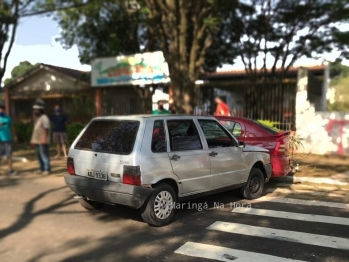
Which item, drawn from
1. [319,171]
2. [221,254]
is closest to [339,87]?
[319,171]

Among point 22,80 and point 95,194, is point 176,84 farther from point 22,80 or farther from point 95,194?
point 22,80

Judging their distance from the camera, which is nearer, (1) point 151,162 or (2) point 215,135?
(1) point 151,162

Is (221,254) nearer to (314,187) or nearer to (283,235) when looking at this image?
(283,235)

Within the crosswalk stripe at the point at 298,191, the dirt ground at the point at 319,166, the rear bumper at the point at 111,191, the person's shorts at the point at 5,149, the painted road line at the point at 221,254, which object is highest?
the person's shorts at the point at 5,149

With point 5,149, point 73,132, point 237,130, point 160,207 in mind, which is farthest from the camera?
point 73,132

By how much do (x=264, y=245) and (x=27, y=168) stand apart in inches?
301

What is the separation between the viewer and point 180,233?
15.1 ft

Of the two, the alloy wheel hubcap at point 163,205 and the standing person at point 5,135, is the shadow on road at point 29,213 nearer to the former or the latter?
the alloy wheel hubcap at point 163,205

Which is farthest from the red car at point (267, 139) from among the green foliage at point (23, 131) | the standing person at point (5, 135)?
the green foliage at point (23, 131)

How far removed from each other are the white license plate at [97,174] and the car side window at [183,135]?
102 centimetres

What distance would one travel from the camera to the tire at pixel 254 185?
6.28m

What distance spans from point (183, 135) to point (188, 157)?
0.37 metres

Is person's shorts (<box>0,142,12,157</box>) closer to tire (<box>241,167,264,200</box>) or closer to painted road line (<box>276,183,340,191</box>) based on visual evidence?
tire (<box>241,167,264,200</box>)

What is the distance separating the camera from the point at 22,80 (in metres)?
21.8
